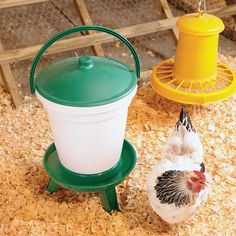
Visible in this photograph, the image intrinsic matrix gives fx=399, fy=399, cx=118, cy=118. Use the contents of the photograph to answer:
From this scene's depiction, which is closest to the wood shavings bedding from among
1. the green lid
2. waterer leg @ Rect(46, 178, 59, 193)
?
waterer leg @ Rect(46, 178, 59, 193)

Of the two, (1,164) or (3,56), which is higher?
(3,56)

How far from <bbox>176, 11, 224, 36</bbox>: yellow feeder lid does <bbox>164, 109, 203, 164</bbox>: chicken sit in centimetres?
56

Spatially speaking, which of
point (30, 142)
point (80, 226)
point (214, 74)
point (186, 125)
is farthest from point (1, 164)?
point (214, 74)

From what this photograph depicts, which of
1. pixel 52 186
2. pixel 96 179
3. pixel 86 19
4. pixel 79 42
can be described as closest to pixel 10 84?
pixel 79 42

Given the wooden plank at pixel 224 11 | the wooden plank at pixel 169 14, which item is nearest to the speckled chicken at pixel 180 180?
the wooden plank at pixel 169 14

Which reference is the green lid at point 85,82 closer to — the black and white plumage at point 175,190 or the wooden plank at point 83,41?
the black and white plumage at point 175,190

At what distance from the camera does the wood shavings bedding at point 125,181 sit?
1321 millimetres

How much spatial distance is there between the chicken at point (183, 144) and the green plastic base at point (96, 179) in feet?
0.55

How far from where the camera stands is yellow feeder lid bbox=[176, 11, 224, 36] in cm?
172

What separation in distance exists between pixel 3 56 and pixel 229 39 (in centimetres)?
153

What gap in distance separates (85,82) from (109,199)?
42 centimetres

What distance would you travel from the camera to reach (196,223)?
1336 millimetres

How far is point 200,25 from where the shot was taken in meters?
1.74

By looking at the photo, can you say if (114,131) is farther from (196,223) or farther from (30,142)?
(30,142)
